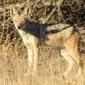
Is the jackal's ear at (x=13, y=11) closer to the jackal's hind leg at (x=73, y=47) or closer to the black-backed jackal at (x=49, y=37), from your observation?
the black-backed jackal at (x=49, y=37)

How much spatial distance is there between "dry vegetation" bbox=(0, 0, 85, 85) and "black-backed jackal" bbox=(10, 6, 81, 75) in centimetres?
21

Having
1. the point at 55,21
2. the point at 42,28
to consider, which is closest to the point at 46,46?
the point at 42,28

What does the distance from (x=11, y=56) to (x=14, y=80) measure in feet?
7.11

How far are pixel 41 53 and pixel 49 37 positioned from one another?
68 cm

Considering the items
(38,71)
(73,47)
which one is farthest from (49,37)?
(38,71)

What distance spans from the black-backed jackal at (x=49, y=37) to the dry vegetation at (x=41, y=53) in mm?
206

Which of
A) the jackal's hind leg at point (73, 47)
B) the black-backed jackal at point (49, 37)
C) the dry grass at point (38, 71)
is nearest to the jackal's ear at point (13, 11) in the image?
the black-backed jackal at point (49, 37)

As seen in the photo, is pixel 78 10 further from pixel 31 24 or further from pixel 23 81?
pixel 23 81

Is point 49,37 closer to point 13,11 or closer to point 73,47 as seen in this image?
point 73,47

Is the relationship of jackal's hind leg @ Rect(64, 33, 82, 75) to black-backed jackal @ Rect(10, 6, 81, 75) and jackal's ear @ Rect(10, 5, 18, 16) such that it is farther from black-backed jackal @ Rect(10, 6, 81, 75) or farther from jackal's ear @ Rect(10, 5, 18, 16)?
jackal's ear @ Rect(10, 5, 18, 16)

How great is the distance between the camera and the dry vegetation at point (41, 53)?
823 centimetres

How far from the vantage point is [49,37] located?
10516 millimetres

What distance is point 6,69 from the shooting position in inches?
354

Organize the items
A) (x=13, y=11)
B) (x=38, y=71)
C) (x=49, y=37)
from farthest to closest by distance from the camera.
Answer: (x=13, y=11)
(x=49, y=37)
(x=38, y=71)
